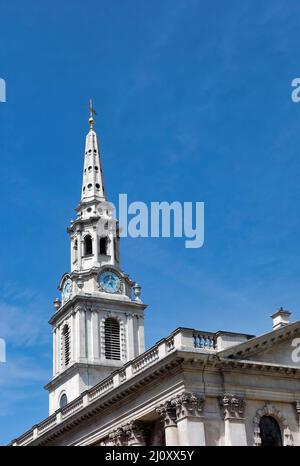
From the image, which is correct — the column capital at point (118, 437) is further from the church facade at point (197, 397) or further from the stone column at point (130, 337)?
the stone column at point (130, 337)

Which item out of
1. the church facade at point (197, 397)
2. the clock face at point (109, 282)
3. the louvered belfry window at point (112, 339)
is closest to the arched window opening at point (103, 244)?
the clock face at point (109, 282)

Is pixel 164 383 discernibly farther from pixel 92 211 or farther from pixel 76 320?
pixel 92 211

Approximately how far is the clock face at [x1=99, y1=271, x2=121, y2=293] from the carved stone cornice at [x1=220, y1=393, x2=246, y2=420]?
24.0 m

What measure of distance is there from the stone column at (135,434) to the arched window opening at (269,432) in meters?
5.91

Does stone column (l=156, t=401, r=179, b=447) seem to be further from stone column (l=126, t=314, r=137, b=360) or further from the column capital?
stone column (l=126, t=314, r=137, b=360)

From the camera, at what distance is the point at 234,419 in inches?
1495

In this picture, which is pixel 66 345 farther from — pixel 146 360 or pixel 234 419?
pixel 234 419

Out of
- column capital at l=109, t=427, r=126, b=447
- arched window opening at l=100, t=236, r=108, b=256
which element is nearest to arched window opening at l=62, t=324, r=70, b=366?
arched window opening at l=100, t=236, r=108, b=256

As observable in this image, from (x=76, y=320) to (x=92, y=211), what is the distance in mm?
9539

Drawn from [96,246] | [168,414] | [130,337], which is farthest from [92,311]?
[168,414]

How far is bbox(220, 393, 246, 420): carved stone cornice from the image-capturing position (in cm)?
3803

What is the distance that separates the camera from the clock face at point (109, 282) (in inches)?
2406
